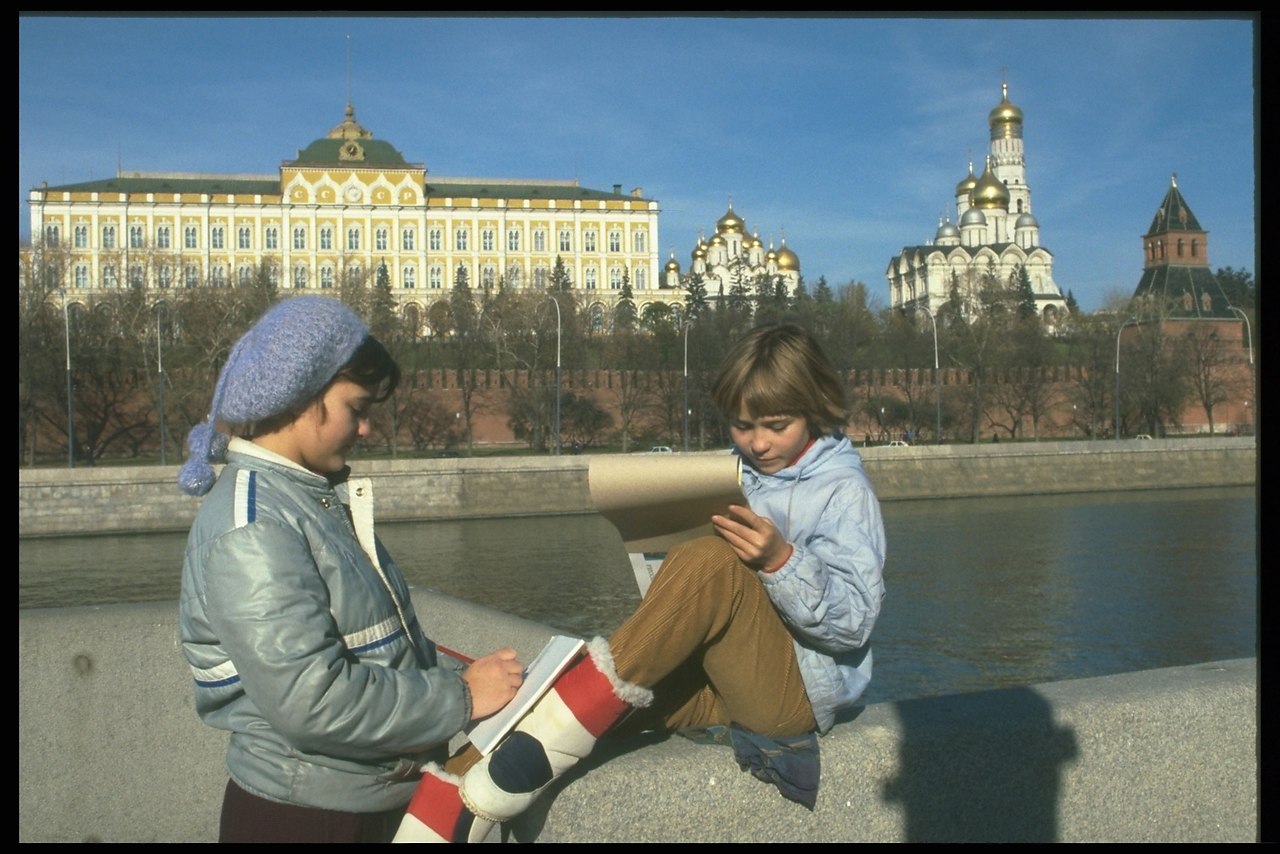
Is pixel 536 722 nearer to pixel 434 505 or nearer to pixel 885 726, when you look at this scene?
pixel 885 726

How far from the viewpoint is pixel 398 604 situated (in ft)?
6.40

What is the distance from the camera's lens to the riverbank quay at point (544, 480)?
25.7 meters

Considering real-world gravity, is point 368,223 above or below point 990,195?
below

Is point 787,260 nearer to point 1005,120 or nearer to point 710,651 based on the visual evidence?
point 1005,120

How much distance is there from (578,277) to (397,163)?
11.9 metres

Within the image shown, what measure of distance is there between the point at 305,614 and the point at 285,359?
0.36 meters

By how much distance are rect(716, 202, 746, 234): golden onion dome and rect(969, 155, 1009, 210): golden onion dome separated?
14.8 m

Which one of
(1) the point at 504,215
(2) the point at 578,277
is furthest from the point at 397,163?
(2) the point at 578,277

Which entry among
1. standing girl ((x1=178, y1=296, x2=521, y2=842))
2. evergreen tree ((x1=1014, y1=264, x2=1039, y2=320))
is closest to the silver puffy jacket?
standing girl ((x1=178, y1=296, x2=521, y2=842))

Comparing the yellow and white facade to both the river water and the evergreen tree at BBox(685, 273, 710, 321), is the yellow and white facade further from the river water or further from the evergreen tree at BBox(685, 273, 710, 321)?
the river water

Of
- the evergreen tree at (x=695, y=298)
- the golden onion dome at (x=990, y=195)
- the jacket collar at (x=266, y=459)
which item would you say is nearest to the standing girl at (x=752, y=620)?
A: the jacket collar at (x=266, y=459)

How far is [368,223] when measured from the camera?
236 feet

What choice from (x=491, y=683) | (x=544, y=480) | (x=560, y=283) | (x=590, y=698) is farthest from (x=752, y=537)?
(x=560, y=283)
